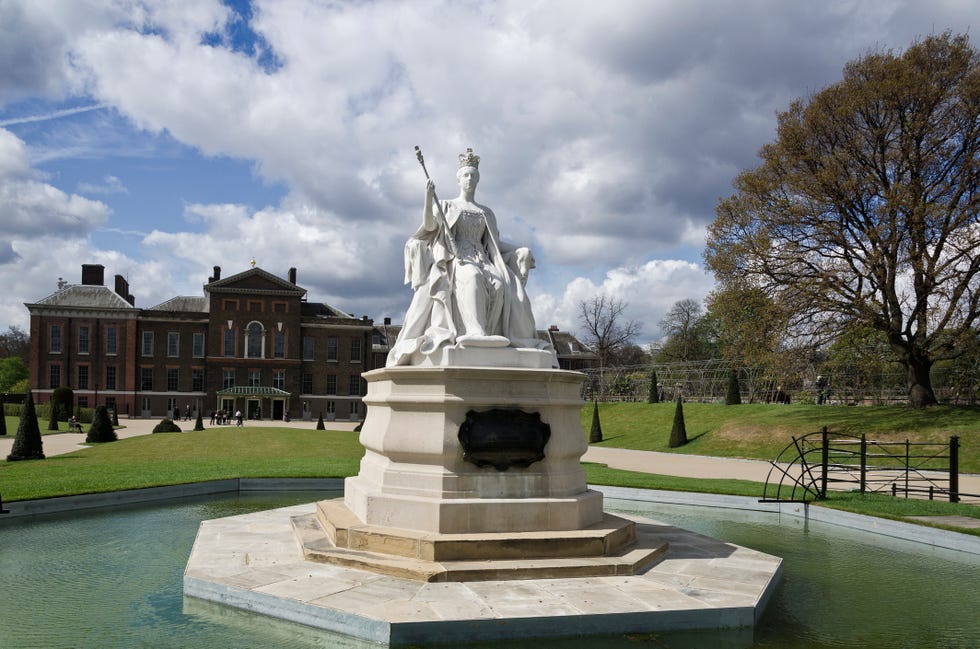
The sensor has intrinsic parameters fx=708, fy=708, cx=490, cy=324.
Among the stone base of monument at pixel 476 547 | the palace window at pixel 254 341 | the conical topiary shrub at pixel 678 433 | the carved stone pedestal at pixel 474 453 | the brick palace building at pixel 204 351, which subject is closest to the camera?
the stone base of monument at pixel 476 547

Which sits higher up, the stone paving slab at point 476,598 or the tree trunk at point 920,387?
the tree trunk at point 920,387

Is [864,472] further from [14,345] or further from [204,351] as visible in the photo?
[14,345]

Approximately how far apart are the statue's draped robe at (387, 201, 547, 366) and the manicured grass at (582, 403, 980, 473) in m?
17.4

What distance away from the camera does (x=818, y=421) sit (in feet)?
95.9

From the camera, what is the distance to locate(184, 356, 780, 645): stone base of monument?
5477 millimetres

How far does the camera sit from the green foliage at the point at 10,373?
71.4 m

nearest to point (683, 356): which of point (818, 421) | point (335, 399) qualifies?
point (335, 399)

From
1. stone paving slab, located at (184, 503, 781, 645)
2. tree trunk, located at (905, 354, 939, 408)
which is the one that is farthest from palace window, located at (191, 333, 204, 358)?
stone paving slab, located at (184, 503, 781, 645)

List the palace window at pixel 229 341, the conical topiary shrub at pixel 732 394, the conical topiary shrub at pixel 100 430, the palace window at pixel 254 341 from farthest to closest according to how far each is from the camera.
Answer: the palace window at pixel 254 341 → the palace window at pixel 229 341 → the conical topiary shrub at pixel 732 394 → the conical topiary shrub at pixel 100 430

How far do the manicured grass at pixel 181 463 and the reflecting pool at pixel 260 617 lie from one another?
2.96 metres

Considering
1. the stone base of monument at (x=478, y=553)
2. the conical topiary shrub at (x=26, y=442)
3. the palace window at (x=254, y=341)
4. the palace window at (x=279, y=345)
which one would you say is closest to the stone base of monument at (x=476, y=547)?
the stone base of monument at (x=478, y=553)

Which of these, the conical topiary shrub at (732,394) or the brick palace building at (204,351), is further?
the brick palace building at (204,351)

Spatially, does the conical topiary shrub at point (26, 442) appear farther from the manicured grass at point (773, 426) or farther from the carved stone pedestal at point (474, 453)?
the manicured grass at point (773, 426)

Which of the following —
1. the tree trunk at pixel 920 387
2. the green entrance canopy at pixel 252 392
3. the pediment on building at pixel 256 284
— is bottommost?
the green entrance canopy at pixel 252 392
